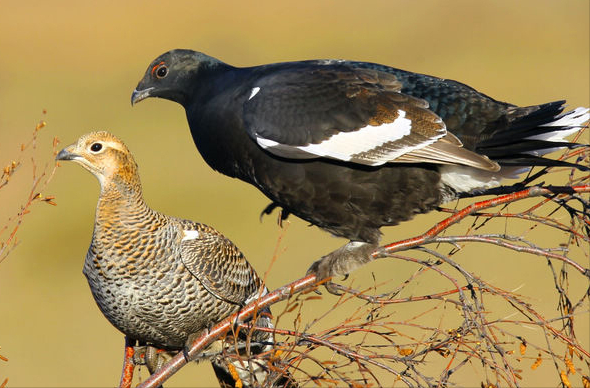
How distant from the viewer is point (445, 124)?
18.9ft

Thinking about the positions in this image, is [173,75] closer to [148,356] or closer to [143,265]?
[143,265]

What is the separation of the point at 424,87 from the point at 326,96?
28.6 inches

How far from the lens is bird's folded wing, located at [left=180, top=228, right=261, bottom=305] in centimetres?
570

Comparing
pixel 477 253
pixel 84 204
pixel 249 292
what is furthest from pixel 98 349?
pixel 249 292

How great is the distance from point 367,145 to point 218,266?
123cm

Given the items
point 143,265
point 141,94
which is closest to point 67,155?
point 143,265

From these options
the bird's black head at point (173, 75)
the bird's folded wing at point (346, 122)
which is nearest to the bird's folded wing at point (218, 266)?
the bird's folded wing at point (346, 122)

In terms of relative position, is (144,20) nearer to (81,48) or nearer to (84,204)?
(81,48)

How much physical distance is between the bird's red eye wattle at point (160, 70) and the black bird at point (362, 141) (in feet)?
→ 1.97

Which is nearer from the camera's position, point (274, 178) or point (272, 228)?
point (274, 178)

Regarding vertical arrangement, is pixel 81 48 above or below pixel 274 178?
above

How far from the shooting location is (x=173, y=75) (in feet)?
21.1

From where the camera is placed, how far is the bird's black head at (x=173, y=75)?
6402 millimetres

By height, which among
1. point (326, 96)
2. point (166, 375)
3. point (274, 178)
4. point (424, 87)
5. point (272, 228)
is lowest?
point (166, 375)
